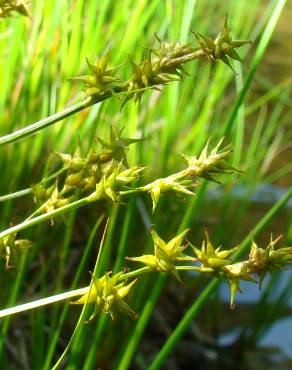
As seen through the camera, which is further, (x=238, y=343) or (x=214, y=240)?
(x=238, y=343)

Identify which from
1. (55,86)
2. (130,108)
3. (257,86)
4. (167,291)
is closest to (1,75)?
(55,86)

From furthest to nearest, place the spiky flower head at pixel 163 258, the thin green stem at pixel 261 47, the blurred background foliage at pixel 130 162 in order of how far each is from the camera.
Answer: the blurred background foliage at pixel 130 162
the thin green stem at pixel 261 47
the spiky flower head at pixel 163 258

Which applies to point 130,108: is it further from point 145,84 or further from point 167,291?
point 145,84

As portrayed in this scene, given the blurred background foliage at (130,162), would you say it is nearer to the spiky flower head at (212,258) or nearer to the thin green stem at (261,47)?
the thin green stem at (261,47)

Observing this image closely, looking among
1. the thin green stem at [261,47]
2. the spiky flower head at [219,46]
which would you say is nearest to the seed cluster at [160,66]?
the spiky flower head at [219,46]

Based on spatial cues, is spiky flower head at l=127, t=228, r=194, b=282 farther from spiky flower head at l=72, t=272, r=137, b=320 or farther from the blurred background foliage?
the blurred background foliage

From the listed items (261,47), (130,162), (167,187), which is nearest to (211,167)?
(167,187)

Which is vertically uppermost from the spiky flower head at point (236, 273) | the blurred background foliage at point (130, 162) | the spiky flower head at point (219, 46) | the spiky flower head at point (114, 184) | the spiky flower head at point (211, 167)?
the spiky flower head at point (219, 46)

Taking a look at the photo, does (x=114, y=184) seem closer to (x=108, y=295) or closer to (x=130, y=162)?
(x=108, y=295)

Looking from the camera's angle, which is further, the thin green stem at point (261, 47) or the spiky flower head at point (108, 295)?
the thin green stem at point (261, 47)
